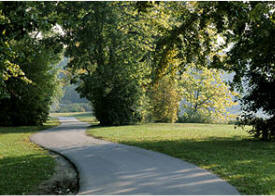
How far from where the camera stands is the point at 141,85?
28.2m

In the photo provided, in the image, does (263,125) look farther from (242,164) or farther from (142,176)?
(142,176)

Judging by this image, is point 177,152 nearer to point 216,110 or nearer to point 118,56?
point 118,56

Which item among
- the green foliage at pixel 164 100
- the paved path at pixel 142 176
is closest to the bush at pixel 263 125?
the paved path at pixel 142 176

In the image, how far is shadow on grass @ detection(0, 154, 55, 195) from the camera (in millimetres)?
6972

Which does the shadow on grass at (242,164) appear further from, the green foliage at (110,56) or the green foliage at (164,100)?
the green foliage at (164,100)

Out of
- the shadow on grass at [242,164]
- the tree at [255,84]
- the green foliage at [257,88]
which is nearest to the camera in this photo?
the shadow on grass at [242,164]

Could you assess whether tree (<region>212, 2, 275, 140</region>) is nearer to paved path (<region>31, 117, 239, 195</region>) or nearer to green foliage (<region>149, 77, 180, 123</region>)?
paved path (<region>31, 117, 239, 195</region>)

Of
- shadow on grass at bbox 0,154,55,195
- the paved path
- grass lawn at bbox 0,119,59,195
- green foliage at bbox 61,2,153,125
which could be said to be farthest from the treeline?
shadow on grass at bbox 0,154,55,195

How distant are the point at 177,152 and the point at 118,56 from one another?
53.2ft

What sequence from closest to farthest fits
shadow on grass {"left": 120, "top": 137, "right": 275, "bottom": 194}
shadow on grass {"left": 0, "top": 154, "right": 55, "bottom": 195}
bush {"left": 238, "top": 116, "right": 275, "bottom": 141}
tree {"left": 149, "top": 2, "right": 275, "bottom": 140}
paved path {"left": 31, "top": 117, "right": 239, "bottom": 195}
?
paved path {"left": 31, "top": 117, "right": 239, "bottom": 195}, shadow on grass {"left": 120, "top": 137, "right": 275, "bottom": 194}, shadow on grass {"left": 0, "top": 154, "right": 55, "bottom": 195}, tree {"left": 149, "top": 2, "right": 275, "bottom": 140}, bush {"left": 238, "top": 116, "right": 275, "bottom": 141}

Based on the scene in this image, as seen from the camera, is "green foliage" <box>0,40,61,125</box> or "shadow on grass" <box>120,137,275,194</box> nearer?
"shadow on grass" <box>120,137,275,194</box>

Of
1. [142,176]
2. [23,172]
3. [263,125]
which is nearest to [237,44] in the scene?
[263,125]

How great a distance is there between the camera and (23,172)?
8.52 meters

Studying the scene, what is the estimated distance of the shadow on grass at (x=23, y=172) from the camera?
6972mm
